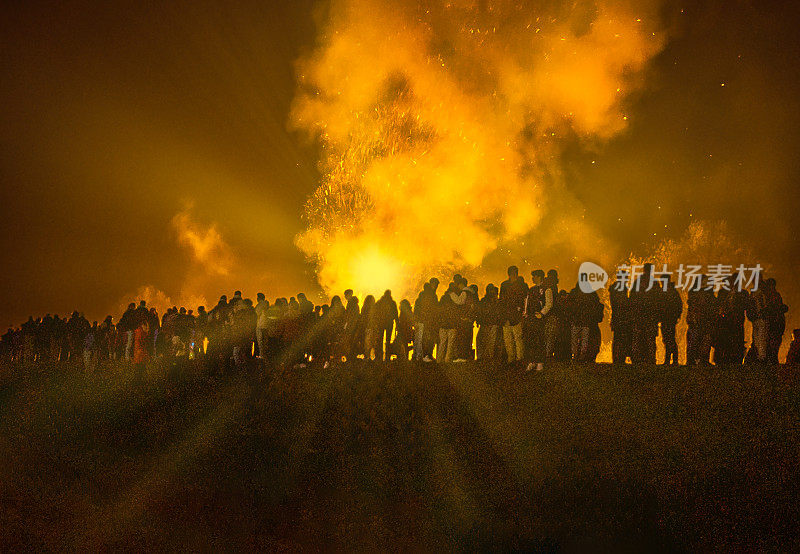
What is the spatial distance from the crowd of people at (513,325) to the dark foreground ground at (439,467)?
792 millimetres

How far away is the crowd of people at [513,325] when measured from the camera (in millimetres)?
13000

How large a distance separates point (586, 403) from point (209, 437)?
7.38 metres

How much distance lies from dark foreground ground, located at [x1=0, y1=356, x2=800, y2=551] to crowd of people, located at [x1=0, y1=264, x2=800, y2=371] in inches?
31.2

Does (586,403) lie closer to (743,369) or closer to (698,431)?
(698,431)

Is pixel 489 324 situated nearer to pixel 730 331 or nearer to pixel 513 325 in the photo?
pixel 513 325

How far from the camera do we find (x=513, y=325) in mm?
13219

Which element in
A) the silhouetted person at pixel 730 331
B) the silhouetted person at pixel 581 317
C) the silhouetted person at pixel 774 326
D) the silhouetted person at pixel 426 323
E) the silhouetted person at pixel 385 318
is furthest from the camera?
the silhouetted person at pixel 385 318

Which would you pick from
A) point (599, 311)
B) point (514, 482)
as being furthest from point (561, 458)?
point (599, 311)

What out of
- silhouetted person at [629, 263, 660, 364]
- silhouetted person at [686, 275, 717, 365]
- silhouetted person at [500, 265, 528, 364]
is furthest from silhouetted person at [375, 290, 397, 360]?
silhouetted person at [686, 275, 717, 365]

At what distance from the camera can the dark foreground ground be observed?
10484 millimetres

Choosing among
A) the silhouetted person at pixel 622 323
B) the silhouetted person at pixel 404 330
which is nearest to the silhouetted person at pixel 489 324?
the silhouetted person at pixel 404 330

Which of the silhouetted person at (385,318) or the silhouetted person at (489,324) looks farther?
the silhouetted person at (385,318)

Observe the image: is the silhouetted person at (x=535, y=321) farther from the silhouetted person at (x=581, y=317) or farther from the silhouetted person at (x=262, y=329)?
the silhouetted person at (x=262, y=329)

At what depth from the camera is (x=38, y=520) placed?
1148 cm
